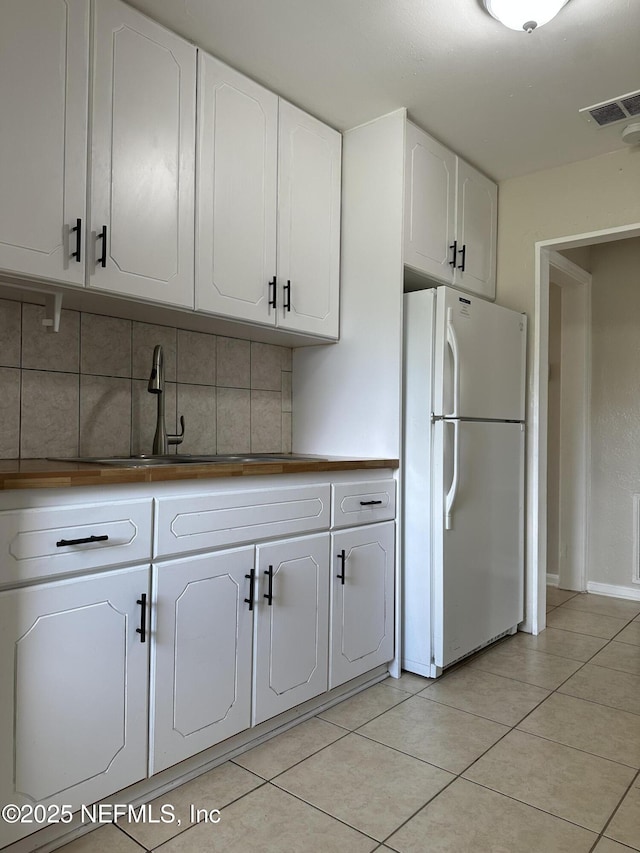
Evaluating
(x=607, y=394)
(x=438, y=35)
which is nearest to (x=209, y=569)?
(x=438, y=35)

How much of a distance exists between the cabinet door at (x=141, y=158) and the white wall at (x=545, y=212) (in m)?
1.82

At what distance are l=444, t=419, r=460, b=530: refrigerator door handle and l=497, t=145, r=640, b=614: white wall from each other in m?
0.74

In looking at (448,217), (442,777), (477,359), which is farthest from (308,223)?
(442,777)

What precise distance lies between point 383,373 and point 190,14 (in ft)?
4.74

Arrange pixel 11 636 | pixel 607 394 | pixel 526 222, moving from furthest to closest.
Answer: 1. pixel 607 394
2. pixel 526 222
3. pixel 11 636

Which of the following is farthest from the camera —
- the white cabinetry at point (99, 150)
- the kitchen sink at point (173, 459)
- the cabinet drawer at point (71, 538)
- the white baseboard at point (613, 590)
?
the white baseboard at point (613, 590)

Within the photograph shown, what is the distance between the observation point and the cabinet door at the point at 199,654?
5.63 feet

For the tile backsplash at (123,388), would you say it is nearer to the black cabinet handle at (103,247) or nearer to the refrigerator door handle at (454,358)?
the black cabinet handle at (103,247)

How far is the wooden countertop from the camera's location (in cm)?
143

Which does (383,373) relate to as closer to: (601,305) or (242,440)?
(242,440)

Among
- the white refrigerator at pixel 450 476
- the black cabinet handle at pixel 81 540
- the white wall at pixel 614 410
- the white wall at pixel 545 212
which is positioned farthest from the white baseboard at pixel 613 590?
the black cabinet handle at pixel 81 540

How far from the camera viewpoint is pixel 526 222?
323 centimetres

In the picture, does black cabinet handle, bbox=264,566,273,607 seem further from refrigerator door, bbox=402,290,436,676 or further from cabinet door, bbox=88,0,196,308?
cabinet door, bbox=88,0,196,308

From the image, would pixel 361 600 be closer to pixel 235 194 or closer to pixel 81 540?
pixel 81 540
